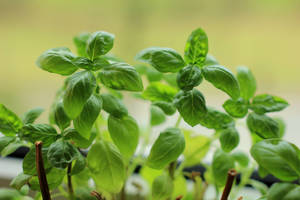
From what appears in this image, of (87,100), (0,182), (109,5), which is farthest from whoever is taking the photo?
(109,5)

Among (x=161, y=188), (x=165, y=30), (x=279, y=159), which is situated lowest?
(x=161, y=188)

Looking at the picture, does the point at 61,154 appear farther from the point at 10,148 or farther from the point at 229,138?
the point at 229,138

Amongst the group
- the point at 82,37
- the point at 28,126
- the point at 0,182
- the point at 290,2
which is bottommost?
the point at 0,182

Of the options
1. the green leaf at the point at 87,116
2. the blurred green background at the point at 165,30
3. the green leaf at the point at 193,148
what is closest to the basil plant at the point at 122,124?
the green leaf at the point at 87,116

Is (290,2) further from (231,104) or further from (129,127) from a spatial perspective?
(129,127)

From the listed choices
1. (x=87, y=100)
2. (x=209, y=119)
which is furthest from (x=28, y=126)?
(x=209, y=119)

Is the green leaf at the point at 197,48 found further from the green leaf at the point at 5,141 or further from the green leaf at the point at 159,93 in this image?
the green leaf at the point at 5,141

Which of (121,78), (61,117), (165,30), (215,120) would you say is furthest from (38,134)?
(165,30)
